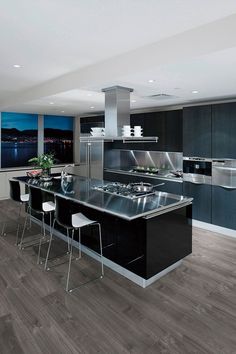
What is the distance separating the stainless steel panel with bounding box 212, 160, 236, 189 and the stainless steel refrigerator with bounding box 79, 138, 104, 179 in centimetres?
329

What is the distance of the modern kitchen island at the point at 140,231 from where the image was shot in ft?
9.94

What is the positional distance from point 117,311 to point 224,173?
3.20 meters

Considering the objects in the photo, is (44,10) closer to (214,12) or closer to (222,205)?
(214,12)

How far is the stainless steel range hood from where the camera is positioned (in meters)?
3.87

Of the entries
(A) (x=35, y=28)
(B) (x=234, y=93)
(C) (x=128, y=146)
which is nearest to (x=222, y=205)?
(B) (x=234, y=93)

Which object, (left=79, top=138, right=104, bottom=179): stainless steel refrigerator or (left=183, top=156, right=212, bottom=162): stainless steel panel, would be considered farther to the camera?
(left=79, top=138, right=104, bottom=179): stainless steel refrigerator

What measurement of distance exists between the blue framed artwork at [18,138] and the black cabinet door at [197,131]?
5092mm

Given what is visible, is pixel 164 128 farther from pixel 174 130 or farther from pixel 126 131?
pixel 126 131

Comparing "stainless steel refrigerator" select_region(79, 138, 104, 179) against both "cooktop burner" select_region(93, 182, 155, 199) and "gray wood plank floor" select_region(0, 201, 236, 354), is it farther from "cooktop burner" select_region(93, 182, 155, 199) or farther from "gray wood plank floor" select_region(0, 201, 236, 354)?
"gray wood plank floor" select_region(0, 201, 236, 354)

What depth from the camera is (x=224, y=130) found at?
4.75 m

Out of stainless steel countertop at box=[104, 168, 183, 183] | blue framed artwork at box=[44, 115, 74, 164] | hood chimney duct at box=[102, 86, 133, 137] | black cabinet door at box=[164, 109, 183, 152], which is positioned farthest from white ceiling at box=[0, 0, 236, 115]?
blue framed artwork at box=[44, 115, 74, 164]

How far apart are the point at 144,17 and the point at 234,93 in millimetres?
2966

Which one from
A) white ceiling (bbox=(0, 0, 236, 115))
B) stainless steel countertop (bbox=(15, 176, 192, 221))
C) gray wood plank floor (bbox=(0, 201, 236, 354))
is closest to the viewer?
white ceiling (bbox=(0, 0, 236, 115))

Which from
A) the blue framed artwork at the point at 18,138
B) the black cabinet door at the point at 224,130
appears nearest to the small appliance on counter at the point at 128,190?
the black cabinet door at the point at 224,130
